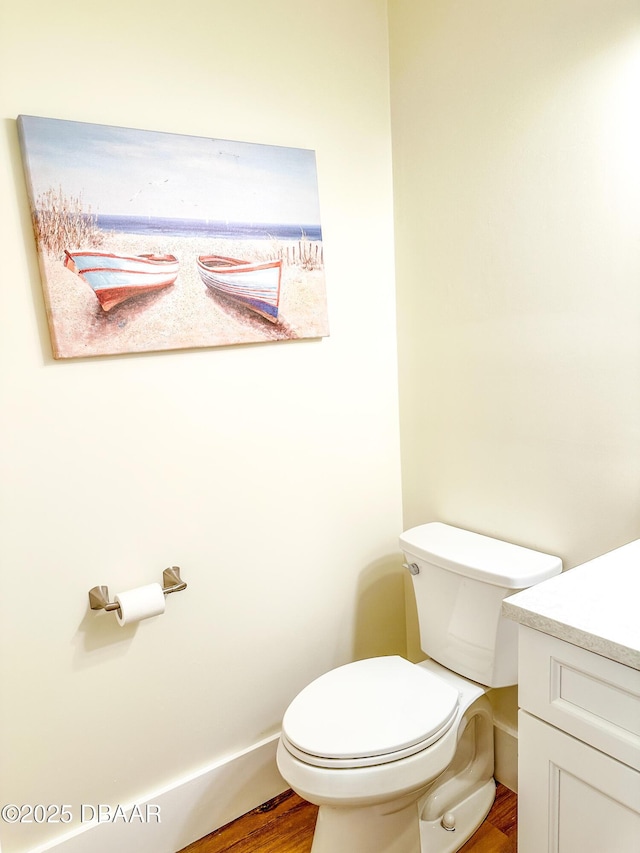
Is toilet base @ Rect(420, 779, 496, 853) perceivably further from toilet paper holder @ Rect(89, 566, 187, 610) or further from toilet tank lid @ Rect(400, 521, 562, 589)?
toilet paper holder @ Rect(89, 566, 187, 610)

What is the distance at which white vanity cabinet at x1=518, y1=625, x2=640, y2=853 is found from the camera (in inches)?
36.4

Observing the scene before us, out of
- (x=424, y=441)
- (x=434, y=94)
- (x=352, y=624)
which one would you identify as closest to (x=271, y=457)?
(x=424, y=441)

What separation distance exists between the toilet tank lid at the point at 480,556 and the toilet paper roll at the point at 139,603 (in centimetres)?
72

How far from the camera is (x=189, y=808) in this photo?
162 cm

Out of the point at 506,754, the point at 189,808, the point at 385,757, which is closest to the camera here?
the point at 385,757

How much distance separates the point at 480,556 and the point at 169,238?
1168 mm

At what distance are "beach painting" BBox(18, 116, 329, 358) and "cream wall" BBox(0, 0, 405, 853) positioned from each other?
49 millimetres

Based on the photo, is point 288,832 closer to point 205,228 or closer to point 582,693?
point 582,693

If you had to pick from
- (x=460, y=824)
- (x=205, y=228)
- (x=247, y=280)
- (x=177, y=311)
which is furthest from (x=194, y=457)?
(x=460, y=824)

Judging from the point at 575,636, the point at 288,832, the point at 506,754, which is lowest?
the point at 288,832

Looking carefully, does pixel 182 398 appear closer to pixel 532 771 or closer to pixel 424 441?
pixel 424 441

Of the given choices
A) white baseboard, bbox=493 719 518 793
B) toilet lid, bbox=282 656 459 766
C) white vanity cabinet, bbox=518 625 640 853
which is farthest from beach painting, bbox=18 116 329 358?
white baseboard, bbox=493 719 518 793

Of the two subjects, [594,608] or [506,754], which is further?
[506,754]

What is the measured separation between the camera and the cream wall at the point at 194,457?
1.34 metres
